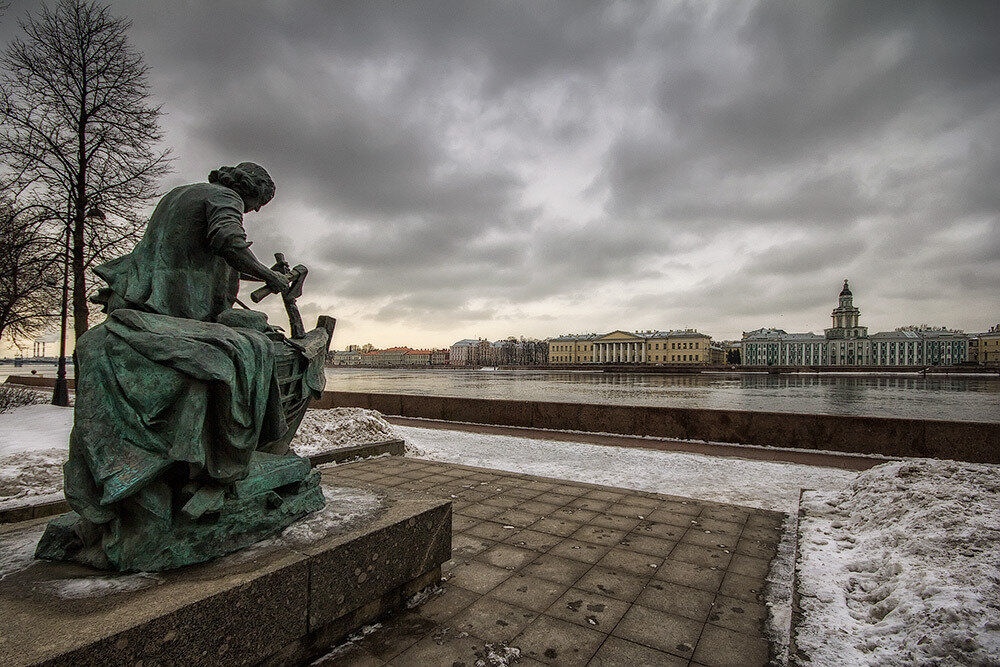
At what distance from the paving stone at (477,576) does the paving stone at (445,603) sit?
7cm

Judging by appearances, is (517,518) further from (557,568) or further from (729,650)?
(729,650)

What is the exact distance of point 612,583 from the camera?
349 cm

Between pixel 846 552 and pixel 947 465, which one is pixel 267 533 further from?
pixel 947 465

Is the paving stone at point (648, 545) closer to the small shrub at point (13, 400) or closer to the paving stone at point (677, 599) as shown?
the paving stone at point (677, 599)

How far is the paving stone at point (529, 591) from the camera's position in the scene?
318 cm

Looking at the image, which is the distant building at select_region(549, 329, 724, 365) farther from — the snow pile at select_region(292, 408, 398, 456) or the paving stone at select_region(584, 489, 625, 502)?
the paving stone at select_region(584, 489, 625, 502)

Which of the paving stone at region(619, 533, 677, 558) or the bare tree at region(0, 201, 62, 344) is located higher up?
the bare tree at region(0, 201, 62, 344)

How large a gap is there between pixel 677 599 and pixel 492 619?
1.23 metres

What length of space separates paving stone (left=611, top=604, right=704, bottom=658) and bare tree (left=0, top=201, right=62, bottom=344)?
16.1 metres

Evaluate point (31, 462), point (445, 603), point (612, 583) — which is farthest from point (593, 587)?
point (31, 462)

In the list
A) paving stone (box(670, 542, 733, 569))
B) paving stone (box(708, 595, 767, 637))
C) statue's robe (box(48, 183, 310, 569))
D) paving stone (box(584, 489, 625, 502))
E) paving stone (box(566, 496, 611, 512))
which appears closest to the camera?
statue's robe (box(48, 183, 310, 569))

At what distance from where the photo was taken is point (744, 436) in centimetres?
986

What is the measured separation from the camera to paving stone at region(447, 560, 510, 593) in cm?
340

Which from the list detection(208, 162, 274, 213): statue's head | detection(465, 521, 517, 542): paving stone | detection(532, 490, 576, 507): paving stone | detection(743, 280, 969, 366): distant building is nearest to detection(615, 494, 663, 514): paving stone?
detection(532, 490, 576, 507): paving stone
